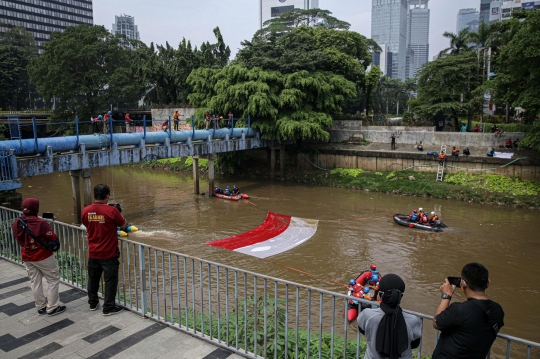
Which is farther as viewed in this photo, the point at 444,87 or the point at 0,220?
the point at 444,87

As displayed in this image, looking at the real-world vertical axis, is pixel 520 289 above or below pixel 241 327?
below

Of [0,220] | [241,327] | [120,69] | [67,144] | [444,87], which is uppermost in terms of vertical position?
[120,69]

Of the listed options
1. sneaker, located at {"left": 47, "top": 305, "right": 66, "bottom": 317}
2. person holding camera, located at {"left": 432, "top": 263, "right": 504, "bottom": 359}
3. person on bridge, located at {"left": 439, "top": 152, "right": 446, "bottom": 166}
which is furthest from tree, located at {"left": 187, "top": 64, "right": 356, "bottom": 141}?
person holding camera, located at {"left": 432, "top": 263, "right": 504, "bottom": 359}

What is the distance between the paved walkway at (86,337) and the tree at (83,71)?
124 feet

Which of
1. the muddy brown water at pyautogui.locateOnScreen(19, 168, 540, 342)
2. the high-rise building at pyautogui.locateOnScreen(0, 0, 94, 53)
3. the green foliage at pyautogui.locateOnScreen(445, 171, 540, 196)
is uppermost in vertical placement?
the high-rise building at pyautogui.locateOnScreen(0, 0, 94, 53)

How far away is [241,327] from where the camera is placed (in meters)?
6.30

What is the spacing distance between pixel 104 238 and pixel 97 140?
13339 mm

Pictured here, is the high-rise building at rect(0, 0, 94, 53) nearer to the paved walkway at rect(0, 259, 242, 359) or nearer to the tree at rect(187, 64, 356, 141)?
the tree at rect(187, 64, 356, 141)

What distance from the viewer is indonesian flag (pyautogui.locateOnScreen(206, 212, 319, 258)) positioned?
1559 centimetres

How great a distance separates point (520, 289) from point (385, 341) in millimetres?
11242

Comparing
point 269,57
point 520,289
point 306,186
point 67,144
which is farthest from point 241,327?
point 269,57

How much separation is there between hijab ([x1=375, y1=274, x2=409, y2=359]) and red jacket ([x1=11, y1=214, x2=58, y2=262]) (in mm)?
4878

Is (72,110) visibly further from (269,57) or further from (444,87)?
(444,87)

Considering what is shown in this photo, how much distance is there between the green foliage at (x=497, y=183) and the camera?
22.8m
